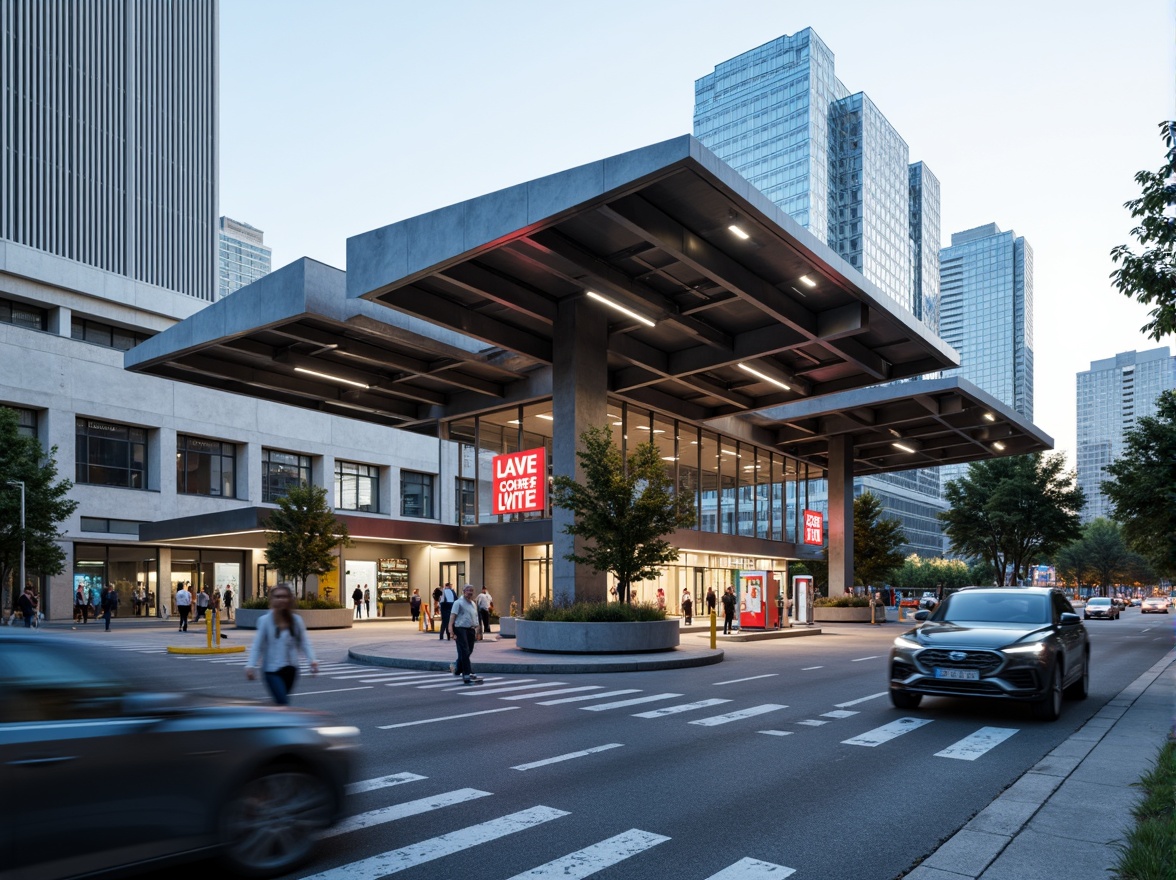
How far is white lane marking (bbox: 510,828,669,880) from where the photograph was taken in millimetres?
5641

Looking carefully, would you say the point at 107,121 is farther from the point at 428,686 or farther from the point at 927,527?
the point at 927,527

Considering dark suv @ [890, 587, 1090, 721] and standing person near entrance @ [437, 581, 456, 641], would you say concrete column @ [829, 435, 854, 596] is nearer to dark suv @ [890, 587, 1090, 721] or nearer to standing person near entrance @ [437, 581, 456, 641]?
standing person near entrance @ [437, 581, 456, 641]

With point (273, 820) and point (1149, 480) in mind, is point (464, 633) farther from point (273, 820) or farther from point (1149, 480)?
point (1149, 480)

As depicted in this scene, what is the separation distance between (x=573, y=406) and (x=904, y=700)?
569 inches

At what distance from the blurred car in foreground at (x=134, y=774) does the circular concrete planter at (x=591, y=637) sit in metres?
16.2

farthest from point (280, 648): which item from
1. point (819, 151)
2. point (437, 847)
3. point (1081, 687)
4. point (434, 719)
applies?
point (819, 151)

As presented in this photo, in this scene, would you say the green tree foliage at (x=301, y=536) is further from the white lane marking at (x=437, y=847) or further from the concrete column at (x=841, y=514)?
the white lane marking at (x=437, y=847)

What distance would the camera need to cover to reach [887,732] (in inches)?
428

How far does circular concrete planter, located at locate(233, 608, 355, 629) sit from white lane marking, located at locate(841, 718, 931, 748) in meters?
29.1

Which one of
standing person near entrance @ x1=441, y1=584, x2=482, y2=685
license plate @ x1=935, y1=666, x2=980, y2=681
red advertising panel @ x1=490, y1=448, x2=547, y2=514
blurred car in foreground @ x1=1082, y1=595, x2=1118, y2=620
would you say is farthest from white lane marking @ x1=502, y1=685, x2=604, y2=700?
blurred car in foreground @ x1=1082, y1=595, x2=1118, y2=620

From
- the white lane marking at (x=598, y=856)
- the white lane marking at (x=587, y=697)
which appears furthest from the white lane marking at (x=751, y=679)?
the white lane marking at (x=598, y=856)

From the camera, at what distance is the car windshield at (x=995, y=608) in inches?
490

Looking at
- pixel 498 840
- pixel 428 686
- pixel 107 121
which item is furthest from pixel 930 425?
pixel 107 121

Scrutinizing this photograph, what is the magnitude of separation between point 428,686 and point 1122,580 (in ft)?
453
